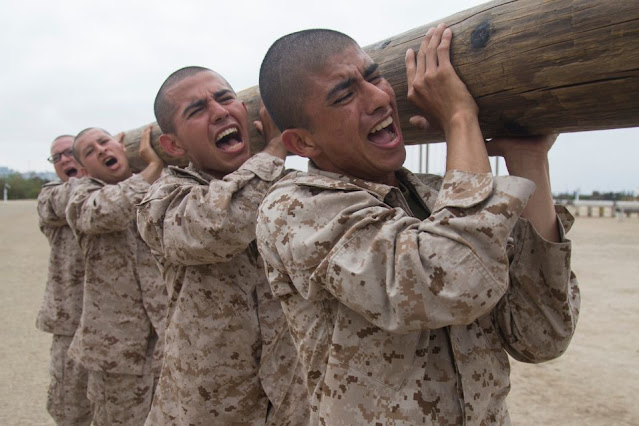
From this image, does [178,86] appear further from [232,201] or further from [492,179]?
[492,179]

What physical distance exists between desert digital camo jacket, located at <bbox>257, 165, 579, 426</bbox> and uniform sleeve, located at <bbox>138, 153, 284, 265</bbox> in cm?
69

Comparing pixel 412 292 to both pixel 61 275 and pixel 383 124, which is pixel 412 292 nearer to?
pixel 383 124

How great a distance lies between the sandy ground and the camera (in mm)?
4797

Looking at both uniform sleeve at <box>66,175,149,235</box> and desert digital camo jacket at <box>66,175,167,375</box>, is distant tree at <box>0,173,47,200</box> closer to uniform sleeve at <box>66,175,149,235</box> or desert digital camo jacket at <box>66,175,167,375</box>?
desert digital camo jacket at <box>66,175,167,375</box>

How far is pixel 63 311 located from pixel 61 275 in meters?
0.32

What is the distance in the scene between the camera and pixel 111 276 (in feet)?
13.4

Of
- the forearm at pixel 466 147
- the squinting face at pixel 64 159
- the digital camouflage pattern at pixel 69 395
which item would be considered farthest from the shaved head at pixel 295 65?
the squinting face at pixel 64 159

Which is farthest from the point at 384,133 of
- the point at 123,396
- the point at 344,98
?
the point at 123,396

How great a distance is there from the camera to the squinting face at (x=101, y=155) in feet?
15.0

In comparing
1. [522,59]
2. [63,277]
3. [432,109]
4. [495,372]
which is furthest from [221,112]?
[63,277]

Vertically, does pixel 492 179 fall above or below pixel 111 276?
above

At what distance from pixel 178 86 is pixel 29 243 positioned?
60.7 ft

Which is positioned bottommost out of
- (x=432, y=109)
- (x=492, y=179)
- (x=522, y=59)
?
(x=492, y=179)

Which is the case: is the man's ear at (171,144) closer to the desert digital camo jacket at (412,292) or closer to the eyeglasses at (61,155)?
the desert digital camo jacket at (412,292)
